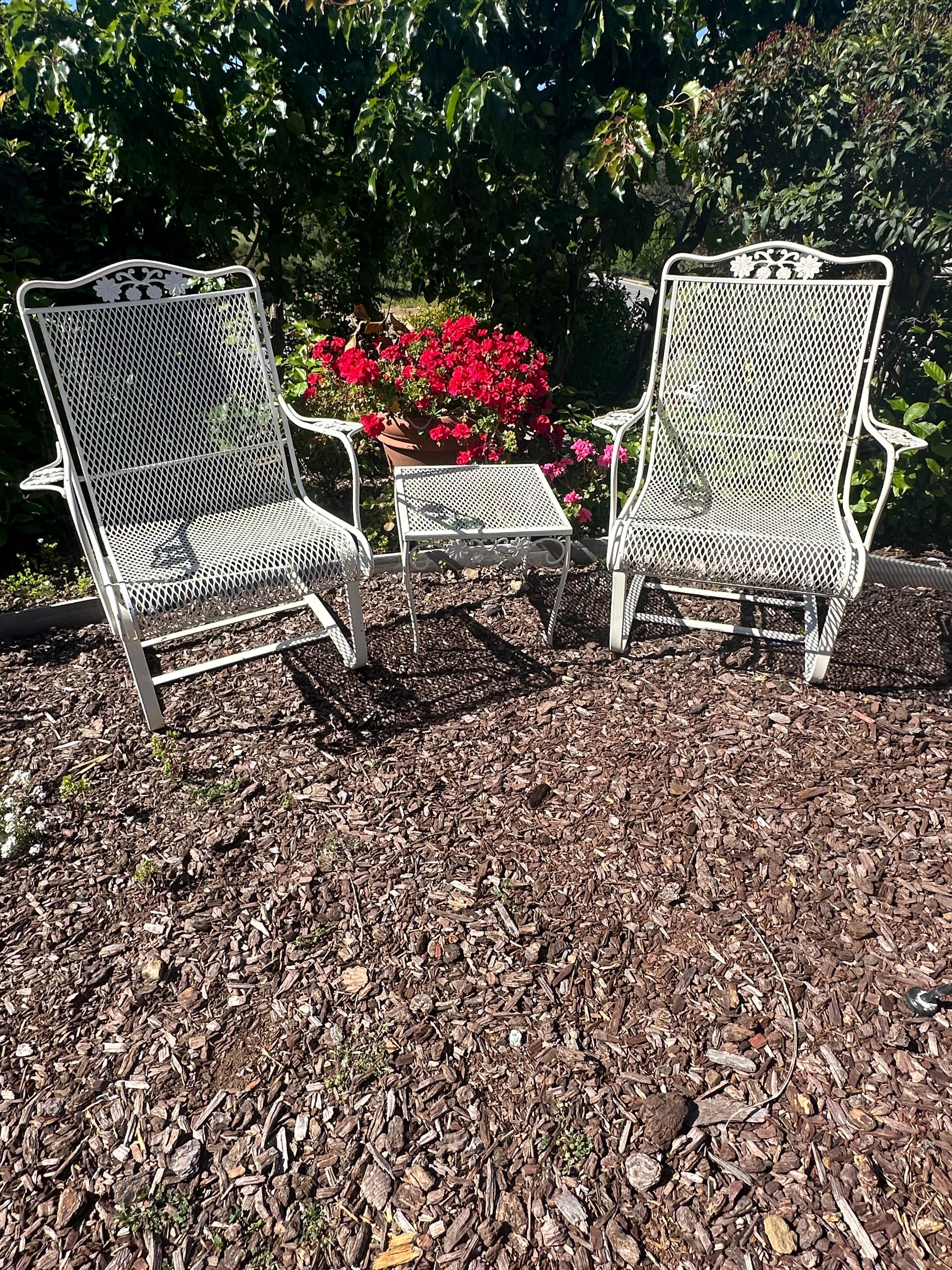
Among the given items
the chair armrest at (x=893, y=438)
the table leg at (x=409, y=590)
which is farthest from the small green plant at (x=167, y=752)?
the chair armrest at (x=893, y=438)

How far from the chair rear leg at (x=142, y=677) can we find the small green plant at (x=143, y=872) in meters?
0.62

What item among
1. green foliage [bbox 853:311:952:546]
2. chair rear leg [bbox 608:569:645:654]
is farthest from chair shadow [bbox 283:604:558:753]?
green foliage [bbox 853:311:952:546]

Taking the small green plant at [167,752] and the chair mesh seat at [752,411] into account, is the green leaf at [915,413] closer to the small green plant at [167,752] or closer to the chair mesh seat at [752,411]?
the chair mesh seat at [752,411]

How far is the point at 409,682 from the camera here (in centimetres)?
303

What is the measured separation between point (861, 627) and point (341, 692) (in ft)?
7.13

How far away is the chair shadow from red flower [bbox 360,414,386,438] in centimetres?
93

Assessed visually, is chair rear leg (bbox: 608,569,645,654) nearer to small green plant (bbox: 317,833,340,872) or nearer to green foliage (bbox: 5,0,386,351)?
small green plant (bbox: 317,833,340,872)

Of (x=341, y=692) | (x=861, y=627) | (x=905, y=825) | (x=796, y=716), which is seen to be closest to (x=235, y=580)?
(x=341, y=692)

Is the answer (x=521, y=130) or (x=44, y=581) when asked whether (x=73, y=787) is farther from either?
(x=521, y=130)

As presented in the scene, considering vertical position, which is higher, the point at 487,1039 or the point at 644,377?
the point at 644,377

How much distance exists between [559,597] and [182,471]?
1566 mm

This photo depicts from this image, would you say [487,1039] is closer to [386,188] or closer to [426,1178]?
[426,1178]

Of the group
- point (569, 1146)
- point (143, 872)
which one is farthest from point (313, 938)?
point (569, 1146)

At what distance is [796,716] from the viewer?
9.18 ft
